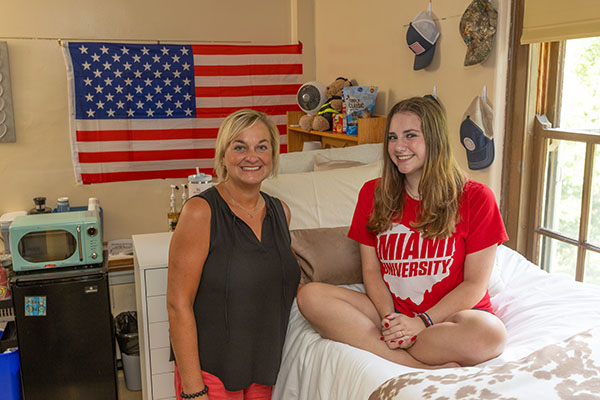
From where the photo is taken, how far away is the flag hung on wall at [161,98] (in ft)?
12.9

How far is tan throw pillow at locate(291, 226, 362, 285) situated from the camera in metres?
2.06

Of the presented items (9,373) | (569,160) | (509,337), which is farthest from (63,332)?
(569,160)

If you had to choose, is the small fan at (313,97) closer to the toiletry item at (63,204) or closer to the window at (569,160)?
the window at (569,160)

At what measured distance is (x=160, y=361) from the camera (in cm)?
226

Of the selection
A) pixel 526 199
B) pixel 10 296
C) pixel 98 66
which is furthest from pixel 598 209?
pixel 98 66

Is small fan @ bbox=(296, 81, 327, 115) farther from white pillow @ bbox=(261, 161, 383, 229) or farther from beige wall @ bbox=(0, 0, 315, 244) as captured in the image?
white pillow @ bbox=(261, 161, 383, 229)

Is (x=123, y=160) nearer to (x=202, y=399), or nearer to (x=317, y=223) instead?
(x=317, y=223)

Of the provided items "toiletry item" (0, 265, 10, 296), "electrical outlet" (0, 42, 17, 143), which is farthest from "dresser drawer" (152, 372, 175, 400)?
"electrical outlet" (0, 42, 17, 143)

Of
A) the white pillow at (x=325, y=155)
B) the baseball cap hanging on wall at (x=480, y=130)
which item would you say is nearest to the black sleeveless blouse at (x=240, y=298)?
the white pillow at (x=325, y=155)

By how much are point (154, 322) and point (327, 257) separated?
0.73 m

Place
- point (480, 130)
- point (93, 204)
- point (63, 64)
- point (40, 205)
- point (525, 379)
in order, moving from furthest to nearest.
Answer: point (63, 64) → point (93, 204) → point (40, 205) → point (480, 130) → point (525, 379)

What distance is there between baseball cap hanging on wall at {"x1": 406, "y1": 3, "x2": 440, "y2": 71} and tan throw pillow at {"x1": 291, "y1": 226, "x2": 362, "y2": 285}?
105 centimetres

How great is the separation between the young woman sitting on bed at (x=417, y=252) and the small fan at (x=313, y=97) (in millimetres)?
1755

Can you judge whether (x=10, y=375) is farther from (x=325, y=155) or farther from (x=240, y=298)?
(x=325, y=155)
